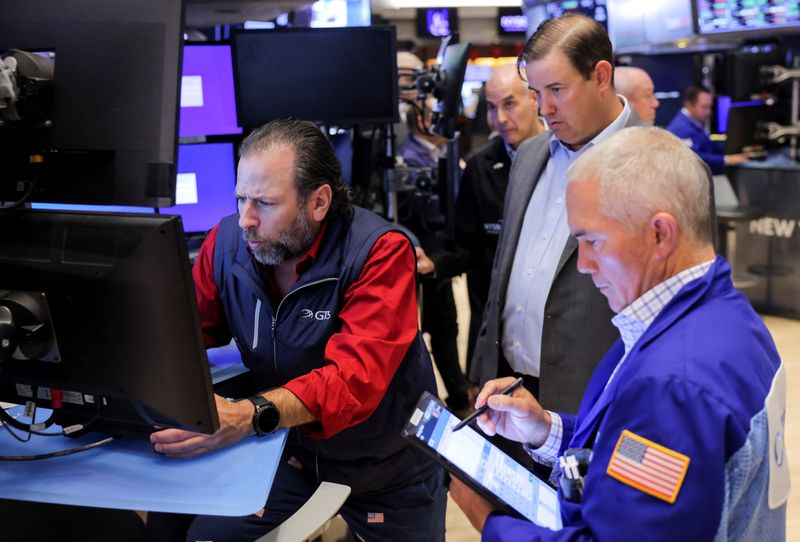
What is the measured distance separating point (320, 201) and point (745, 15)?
18.2ft

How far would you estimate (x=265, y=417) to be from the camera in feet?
5.64

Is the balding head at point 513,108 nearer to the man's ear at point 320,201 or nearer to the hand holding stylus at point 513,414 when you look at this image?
the man's ear at point 320,201

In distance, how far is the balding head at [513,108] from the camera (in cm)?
361

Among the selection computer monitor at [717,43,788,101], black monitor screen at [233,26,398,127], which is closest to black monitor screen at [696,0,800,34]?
computer monitor at [717,43,788,101]

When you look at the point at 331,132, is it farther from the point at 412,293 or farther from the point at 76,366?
the point at 76,366

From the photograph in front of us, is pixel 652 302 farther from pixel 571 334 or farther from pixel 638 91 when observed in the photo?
pixel 638 91

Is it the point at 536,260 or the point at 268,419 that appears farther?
the point at 536,260

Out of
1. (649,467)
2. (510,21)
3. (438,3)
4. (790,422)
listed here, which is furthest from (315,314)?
(510,21)

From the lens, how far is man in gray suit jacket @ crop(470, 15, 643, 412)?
87.5 inches

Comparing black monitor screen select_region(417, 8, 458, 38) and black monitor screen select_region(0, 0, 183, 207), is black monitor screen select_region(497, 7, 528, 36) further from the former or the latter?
black monitor screen select_region(0, 0, 183, 207)

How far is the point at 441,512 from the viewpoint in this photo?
7.20ft

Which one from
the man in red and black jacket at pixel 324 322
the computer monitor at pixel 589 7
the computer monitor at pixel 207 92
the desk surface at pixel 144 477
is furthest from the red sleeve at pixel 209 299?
the computer monitor at pixel 589 7

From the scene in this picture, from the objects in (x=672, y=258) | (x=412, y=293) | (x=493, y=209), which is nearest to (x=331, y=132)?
(x=493, y=209)

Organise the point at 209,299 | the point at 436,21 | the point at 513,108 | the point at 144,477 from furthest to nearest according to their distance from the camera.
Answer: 1. the point at 436,21
2. the point at 513,108
3. the point at 209,299
4. the point at 144,477
